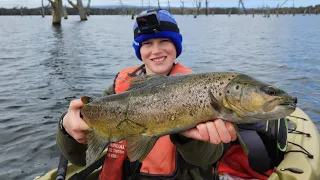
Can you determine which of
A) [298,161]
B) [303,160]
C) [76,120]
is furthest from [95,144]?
[303,160]

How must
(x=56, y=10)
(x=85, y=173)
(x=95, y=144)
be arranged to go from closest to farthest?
(x=95, y=144)
(x=85, y=173)
(x=56, y=10)

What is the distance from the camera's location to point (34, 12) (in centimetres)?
15512

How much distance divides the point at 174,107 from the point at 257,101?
672mm

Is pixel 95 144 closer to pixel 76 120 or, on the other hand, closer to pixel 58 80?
pixel 76 120

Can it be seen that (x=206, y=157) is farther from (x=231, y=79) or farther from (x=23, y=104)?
(x=23, y=104)

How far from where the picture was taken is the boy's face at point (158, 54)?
4336 millimetres

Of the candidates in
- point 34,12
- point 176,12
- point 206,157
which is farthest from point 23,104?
point 176,12

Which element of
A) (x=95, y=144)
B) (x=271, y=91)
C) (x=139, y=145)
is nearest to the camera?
(x=271, y=91)

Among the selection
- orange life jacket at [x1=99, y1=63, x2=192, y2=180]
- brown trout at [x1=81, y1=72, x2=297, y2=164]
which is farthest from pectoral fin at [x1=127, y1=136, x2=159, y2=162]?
orange life jacket at [x1=99, y1=63, x2=192, y2=180]

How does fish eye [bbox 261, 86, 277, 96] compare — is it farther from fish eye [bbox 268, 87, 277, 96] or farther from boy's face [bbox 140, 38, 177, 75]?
boy's face [bbox 140, 38, 177, 75]

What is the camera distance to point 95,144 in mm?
3340

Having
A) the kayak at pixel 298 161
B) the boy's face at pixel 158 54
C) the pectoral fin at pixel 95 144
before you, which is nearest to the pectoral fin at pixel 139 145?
the pectoral fin at pixel 95 144

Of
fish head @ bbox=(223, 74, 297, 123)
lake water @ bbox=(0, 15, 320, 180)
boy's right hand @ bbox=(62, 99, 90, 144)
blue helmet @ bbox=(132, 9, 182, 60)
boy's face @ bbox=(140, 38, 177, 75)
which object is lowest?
lake water @ bbox=(0, 15, 320, 180)

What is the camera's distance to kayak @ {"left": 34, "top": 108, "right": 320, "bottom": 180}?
191 inches
